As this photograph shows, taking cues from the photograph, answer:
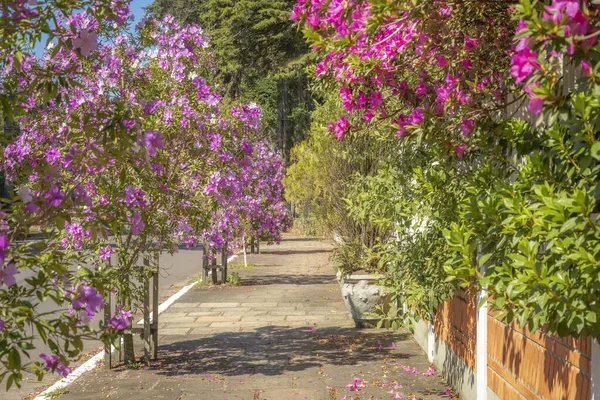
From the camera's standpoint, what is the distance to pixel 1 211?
3570 millimetres

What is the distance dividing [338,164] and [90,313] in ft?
34.8

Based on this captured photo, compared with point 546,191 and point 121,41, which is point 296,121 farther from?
point 546,191

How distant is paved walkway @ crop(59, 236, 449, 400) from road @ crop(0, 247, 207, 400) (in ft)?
1.71

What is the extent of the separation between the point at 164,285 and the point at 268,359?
10120mm

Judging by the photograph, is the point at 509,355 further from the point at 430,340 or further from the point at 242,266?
the point at 242,266

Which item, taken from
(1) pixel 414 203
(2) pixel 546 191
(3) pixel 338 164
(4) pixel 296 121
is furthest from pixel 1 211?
(4) pixel 296 121

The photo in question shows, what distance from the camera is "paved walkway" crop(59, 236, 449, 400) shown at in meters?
8.29

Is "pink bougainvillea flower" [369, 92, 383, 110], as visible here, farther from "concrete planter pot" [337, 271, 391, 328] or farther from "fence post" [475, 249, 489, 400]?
"concrete planter pot" [337, 271, 391, 328]

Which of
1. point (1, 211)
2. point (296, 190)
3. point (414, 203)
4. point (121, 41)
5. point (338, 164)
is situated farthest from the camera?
point (296, 190)

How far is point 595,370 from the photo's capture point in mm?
4293

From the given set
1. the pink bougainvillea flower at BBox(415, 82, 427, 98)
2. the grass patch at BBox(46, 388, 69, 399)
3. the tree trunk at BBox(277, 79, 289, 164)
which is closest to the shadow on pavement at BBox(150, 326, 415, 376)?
the grass patch at BBox(46, 388, 69, 399)

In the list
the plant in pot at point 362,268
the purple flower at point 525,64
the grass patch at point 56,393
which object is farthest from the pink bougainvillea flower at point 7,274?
the plant in pot at point 362,268

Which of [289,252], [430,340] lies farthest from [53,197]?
[289,252]

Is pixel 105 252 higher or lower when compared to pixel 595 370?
higher
